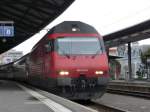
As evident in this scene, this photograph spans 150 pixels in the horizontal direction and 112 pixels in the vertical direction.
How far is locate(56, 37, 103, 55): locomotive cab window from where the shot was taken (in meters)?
18.5

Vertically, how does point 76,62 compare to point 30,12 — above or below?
below

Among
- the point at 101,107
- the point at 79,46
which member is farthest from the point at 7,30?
the point at 101,107

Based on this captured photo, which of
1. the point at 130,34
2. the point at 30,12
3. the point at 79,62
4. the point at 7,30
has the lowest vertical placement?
the point at 79,62

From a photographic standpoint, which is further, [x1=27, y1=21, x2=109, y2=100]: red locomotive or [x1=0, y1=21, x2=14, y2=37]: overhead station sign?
[x1=0, y1=21, x2=14, y2=37]: overhead station sign

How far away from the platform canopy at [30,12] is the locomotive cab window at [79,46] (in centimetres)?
940

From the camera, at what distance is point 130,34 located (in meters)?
35.7

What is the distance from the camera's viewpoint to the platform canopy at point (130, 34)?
3180cm

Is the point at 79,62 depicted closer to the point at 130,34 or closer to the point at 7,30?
the point at 130,34

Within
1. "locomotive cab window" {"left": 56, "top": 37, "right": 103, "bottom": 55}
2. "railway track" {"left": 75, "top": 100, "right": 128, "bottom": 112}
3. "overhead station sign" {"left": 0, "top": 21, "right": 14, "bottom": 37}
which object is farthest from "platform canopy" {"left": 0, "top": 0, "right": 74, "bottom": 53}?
"railway track" {"left": 75, "top": 100, "right": 128, "bottom": 112}

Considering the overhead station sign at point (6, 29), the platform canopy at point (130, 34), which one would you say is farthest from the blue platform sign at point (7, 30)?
the platform canopy at point (130, 34)

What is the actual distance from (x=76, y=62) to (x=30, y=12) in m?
18.5

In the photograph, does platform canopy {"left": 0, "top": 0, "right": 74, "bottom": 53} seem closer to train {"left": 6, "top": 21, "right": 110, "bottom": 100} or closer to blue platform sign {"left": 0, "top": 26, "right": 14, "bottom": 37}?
blue platform sign {"left": 0, "top": 26, "right": 14, "bottom": 37}

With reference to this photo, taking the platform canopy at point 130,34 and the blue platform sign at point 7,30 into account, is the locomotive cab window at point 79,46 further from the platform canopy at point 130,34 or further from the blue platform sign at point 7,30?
the blue platform sign at point 7,30

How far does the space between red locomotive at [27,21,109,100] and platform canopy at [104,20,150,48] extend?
38.0 feet
